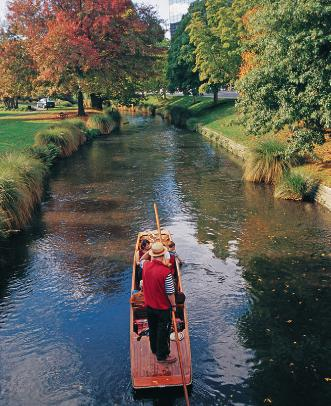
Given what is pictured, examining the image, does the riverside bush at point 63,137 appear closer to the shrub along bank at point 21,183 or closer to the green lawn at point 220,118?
the shrub along bank at point 21,183

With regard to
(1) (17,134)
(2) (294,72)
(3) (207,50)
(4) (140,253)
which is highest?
(3) (207,50)

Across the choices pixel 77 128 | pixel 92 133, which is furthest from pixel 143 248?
pixel 92 133

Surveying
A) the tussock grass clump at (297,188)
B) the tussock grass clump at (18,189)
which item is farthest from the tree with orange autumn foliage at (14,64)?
the tussock grass clump at (297,188)

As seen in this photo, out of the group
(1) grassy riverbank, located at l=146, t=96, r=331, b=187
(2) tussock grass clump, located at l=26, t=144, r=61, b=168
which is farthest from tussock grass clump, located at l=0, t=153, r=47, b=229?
(1) grassy riverbank, located at l=146, t=96, r=331, b=187

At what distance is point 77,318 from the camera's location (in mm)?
11867

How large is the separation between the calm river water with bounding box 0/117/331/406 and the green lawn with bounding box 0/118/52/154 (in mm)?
8060

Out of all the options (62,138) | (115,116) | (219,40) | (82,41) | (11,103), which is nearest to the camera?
(62,138)

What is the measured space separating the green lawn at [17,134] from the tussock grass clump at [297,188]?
1511cm

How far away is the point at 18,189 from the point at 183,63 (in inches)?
1931

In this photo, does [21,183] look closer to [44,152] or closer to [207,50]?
[44,152]

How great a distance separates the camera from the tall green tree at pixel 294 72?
19.3 meters

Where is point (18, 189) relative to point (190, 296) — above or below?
above

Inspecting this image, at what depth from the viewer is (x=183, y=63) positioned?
63531 millimetres

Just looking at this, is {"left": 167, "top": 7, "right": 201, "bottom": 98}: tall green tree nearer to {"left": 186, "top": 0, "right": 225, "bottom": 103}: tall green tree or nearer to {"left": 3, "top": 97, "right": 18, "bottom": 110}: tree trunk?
{"left": 186, "top": 0, "right": 225, "bottom": 103}: tall green tree
